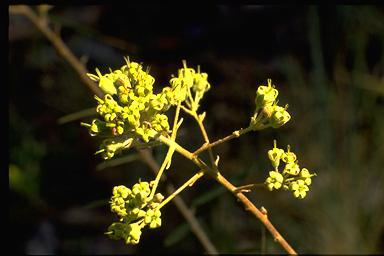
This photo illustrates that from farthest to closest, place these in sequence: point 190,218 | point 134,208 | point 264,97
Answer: point 190,218, point 264,97, point 134,208

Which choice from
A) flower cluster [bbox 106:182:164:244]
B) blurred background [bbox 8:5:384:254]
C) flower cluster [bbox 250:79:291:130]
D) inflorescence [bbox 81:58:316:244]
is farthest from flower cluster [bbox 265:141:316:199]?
blurred background [bbox 8:5:384:254]

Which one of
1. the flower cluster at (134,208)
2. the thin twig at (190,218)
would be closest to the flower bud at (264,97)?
the flower cluster at (134,208)

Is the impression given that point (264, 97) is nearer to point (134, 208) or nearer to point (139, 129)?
point (139, 129)

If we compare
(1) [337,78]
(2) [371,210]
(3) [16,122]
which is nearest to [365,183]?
(2) [371,210]

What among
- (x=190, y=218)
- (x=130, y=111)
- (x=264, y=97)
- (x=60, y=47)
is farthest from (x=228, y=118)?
(x=130, y=111)

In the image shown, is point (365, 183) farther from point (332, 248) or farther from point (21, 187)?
point (21, 187)
